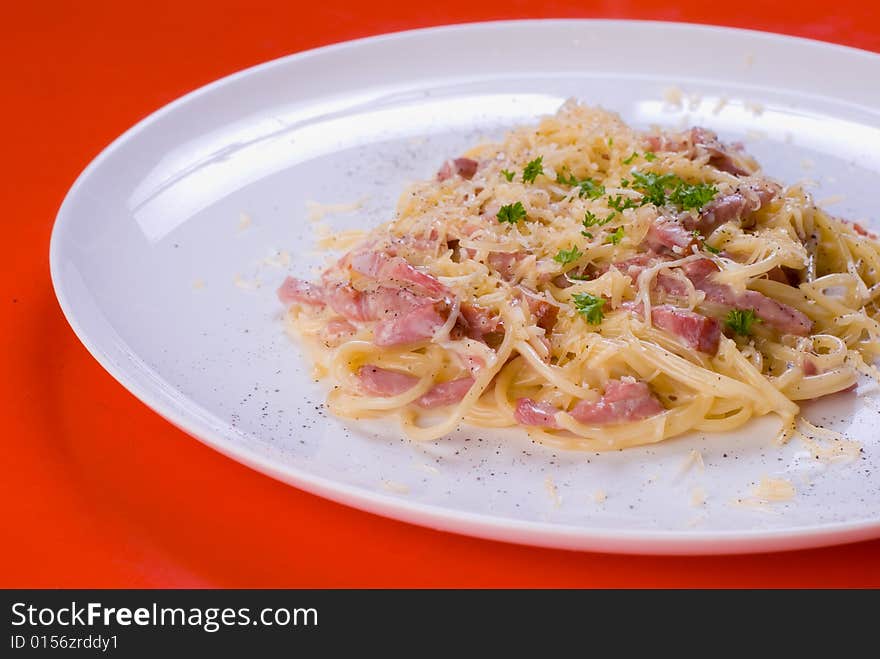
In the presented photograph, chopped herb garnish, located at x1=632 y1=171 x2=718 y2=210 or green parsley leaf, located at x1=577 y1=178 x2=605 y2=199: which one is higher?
green parsley leaf, located at x1=577 y1=178 x2=605 y2=199

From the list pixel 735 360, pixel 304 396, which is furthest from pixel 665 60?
pixel 304 396

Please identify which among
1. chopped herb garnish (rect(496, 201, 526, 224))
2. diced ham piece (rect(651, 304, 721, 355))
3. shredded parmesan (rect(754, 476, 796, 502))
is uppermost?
chopped herb garnish (rect(496, 201, 526, 224))

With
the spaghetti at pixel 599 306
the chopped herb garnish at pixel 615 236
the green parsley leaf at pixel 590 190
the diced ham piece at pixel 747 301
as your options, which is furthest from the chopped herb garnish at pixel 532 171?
the diced ham piece at pixel 747 301

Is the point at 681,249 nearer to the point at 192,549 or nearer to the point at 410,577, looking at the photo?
the point at 410,577

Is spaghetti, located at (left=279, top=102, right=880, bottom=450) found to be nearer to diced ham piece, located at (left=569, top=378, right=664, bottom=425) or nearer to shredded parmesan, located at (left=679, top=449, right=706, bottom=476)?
diced ham piece, located at (left=569, top=378, right=664, bottom=425)

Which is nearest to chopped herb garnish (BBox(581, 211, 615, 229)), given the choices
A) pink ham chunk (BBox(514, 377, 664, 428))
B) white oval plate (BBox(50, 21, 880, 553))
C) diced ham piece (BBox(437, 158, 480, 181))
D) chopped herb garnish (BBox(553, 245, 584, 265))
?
A: chopped herb garnish (BBox(553, 245, 584, 265))

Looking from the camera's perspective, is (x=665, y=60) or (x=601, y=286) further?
(x=665, y=60)

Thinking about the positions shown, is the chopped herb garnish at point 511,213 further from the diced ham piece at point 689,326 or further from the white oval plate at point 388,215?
the white oval plate at point 388,215
